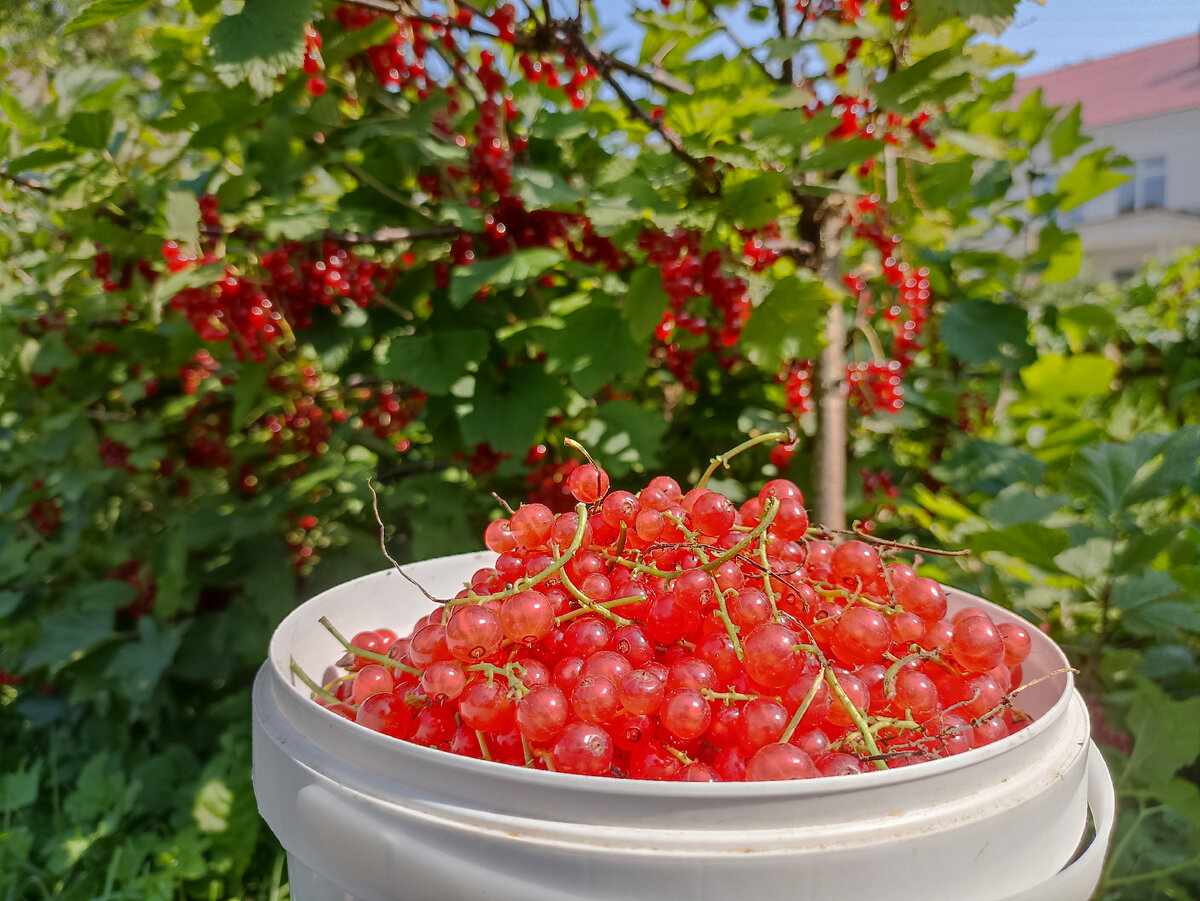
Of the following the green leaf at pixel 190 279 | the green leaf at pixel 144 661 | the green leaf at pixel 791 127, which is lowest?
the green leaf at pixel 144 661

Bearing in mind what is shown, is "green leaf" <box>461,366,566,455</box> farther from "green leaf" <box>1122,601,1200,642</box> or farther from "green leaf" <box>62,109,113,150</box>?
"green leaf" <box>1122,601,1200,642</box>

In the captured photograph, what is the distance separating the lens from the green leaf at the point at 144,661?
1.65 meters

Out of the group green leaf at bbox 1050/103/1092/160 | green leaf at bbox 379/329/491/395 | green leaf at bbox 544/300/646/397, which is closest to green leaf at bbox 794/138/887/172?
green leaf at bbox 544/300/646/397

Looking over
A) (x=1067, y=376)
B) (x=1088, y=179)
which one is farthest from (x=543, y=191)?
(x=1067, y=376)

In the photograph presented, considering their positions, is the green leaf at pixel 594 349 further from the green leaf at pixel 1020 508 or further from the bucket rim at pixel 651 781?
the bucket rim at pixel 651 781

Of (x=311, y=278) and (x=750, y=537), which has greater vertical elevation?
(x=311, y=278)

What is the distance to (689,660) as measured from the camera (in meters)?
0.55

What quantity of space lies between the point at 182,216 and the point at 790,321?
1006 mm

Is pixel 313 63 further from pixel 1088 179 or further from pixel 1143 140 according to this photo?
pixel 1143 140

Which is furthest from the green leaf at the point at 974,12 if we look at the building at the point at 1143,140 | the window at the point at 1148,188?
the window at the point at 1148,188

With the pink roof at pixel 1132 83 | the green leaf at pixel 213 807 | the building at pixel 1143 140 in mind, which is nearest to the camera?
the green leaf at pixel 213 807

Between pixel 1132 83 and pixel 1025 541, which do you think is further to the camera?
pixel 1132 83

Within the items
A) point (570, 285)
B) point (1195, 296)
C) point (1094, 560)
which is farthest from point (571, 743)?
point (1195, 296)

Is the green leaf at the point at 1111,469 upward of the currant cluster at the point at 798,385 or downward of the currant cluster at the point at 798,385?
downward
